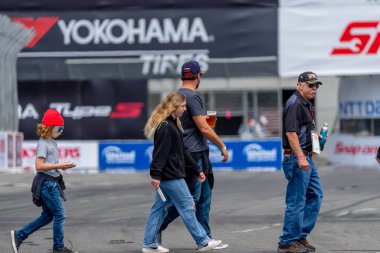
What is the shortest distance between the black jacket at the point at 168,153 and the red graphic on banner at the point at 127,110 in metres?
20.7

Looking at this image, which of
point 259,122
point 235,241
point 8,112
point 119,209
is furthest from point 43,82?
point 235,241

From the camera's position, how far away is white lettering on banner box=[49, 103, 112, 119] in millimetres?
31062

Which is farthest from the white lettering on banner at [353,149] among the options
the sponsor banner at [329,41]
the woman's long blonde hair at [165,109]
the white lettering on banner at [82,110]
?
the woman's long blonde hair at [165,109]

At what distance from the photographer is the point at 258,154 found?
2902cm

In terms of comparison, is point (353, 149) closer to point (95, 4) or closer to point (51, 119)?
point (95, 4)

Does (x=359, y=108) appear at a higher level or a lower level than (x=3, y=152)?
higher

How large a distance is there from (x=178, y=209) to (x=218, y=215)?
488 centimetres

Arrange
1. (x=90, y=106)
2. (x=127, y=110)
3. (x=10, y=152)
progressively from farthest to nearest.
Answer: (x=90, y=106)
(x=127, y=110)
(x=10, y=152)

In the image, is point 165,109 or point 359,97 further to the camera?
point 359,97

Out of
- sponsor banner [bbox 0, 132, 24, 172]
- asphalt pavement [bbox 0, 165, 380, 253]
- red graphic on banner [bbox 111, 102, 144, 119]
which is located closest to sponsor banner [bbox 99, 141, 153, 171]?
red graphic on banner [bbox 111, 102, 144, 119]

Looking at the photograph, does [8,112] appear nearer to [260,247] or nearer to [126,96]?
[126,96]

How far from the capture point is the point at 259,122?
3588 centimetres

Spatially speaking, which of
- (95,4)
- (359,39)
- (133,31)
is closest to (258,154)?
(359,39)

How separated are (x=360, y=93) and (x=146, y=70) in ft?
21.9
